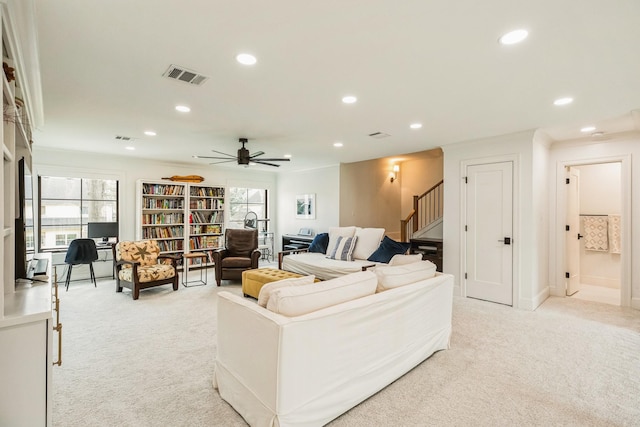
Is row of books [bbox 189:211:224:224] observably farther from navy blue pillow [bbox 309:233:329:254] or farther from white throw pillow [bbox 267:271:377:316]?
white throw pillow [bbox 267:271:377:316]

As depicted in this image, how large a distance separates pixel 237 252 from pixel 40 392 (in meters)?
4.59

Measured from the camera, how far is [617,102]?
3182 millimetres

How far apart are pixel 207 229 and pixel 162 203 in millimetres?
1151

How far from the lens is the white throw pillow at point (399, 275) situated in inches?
99.5

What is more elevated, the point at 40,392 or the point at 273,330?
the point at 273,330

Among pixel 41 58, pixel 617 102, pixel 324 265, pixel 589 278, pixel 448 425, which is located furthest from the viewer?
pixel 589 278

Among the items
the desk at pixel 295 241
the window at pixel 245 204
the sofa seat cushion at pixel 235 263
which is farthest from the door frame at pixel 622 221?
the window at pixel 245 204

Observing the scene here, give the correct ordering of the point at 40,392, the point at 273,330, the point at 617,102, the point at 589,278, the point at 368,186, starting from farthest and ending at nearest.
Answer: the point at 368,186, the point at 589,278, the point at 617,102, the point at 273,330, the point at 40,392

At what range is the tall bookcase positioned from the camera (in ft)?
21.9

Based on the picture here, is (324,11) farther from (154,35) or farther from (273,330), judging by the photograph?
(273,330)

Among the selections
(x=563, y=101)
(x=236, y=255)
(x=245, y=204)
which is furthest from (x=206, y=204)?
(x=563, y=101)

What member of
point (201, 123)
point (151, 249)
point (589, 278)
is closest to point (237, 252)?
point (151, 249)

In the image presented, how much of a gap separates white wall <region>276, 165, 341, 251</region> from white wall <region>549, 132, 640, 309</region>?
13.4 feet

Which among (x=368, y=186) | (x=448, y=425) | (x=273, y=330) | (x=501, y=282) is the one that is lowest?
(x=448, y=425)
